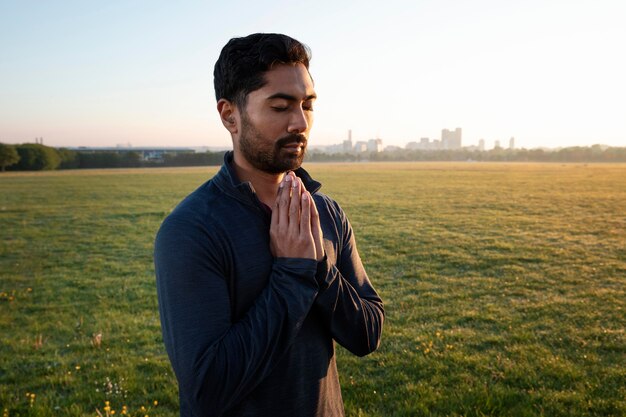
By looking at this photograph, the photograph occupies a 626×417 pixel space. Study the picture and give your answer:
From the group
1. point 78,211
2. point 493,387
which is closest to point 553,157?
point 78,211

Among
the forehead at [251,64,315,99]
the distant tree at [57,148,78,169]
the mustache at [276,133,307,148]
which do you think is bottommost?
the distant tree at [57,148,78,169]

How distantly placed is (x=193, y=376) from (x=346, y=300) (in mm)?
774

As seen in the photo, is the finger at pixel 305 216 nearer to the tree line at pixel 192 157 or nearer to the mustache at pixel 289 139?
the mustache at pixel 289 139

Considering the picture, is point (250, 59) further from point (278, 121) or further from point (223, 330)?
point (223, 330)

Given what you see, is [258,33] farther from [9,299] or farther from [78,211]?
[78,211]

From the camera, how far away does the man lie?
179 cm

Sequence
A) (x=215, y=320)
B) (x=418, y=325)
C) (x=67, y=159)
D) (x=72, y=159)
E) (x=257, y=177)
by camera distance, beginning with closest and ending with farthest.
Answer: (x=215, y=320), (x=257, y=177), (x=418, y=325), (x=67, y=159), (x=72, y=159)

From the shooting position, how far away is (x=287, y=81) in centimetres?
216

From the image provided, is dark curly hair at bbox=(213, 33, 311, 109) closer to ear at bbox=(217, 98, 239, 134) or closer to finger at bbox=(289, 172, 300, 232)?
ear at bbox=(217, 98, 239, 134)

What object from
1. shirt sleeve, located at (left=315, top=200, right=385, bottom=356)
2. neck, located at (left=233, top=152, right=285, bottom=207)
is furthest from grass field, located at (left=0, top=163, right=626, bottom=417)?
neck, located at (left=233, top=152, right=285, bottom=207)

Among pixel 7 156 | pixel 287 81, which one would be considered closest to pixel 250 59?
pixel 287 81

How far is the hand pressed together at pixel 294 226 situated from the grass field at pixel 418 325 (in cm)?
425

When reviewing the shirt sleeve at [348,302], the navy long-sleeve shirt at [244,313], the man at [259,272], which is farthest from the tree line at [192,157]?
the navy long-sleeve shirt at [244,313]

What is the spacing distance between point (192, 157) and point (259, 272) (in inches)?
4883
